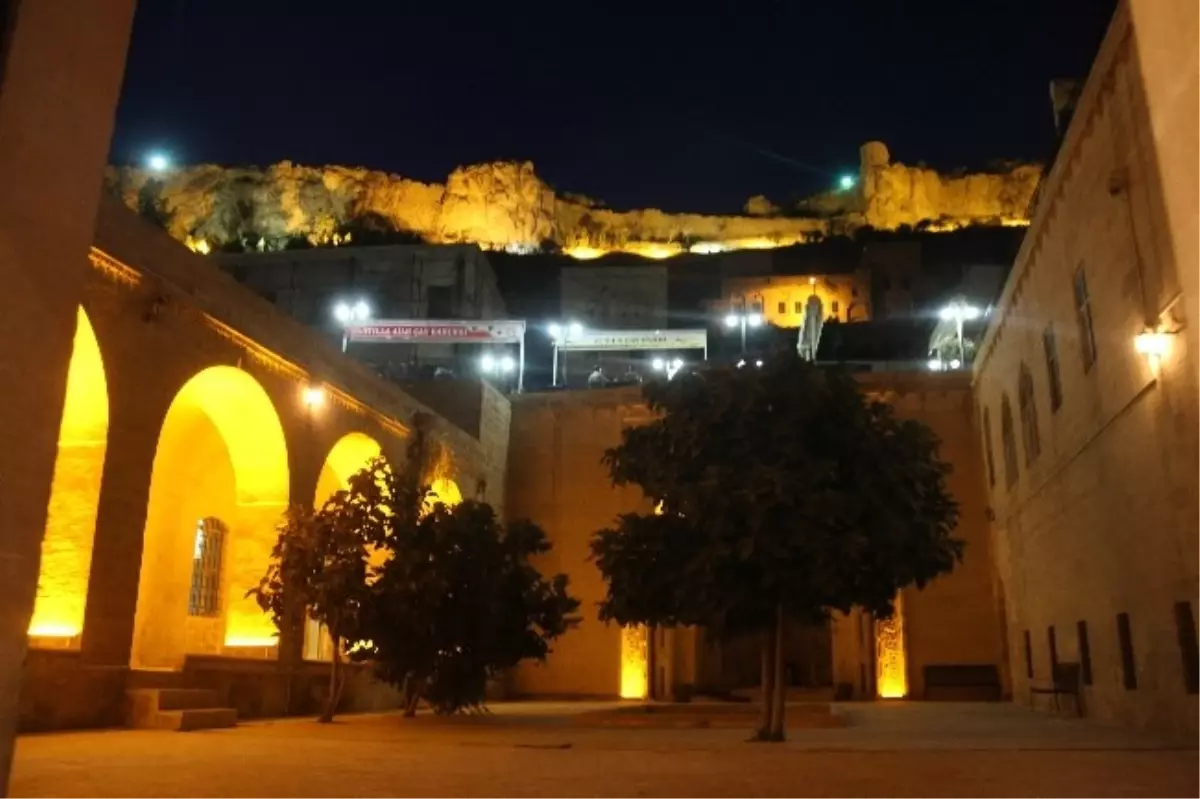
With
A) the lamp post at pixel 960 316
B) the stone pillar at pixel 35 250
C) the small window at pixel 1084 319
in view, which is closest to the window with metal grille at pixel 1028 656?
the small window at pixel 1084 319

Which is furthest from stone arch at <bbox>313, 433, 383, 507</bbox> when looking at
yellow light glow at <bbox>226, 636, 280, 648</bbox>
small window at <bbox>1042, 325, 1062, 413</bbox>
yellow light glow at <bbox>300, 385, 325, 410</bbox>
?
small window at <bbox>1042, 325, 1062, 413</bbox>

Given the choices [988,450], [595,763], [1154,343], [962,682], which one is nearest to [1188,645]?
[1154,343]

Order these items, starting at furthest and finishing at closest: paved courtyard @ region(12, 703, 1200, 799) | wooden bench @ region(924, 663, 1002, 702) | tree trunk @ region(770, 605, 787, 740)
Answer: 1. wooden bench @ region(924, 663, 1002, 702)
2. tree trunk @ region(770, 605, 787, 740)
3. paved courtyard @ region(12, 703, 1200, 799)

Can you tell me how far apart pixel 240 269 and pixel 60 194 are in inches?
2043

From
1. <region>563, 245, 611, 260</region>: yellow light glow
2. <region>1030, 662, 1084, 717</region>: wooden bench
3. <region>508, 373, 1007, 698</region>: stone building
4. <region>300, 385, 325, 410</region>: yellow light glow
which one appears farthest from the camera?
<region>563, 245, 611, 260</region>: yellow light glow

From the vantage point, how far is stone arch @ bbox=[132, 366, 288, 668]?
1734cm

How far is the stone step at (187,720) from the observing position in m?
12.6

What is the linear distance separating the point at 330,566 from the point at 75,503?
3.55 metres

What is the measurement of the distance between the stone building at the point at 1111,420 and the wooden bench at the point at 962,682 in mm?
5337

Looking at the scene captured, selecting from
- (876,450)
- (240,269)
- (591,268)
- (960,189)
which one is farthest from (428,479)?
(960,189)

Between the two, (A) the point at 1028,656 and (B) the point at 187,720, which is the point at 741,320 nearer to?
(A) the point at 1028,656

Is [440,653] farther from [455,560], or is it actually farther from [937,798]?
[937,798]

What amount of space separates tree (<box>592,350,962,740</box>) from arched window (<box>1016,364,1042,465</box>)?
7685 millimetres

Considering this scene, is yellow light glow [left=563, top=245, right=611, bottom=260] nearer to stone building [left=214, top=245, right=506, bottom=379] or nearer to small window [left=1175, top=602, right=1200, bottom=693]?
stone building [left=214, top=245, right=506, bottom=379]
